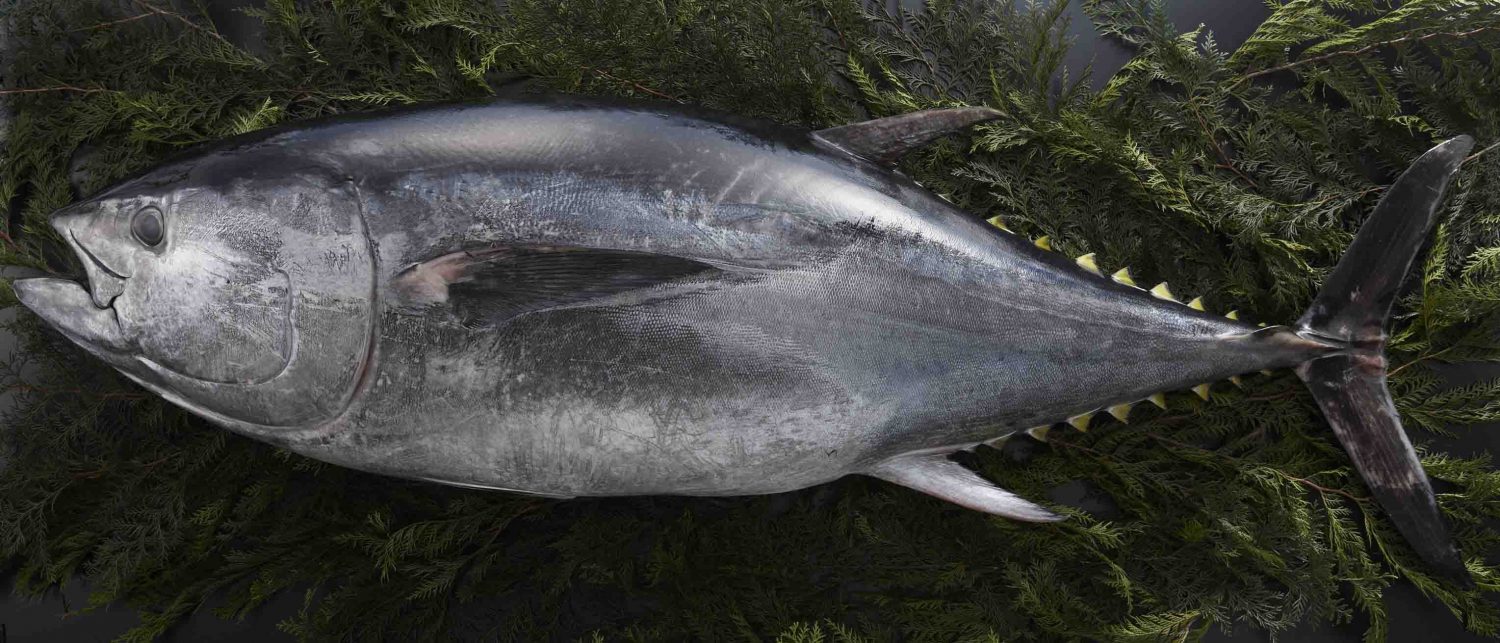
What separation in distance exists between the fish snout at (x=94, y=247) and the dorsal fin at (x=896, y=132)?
133 cm

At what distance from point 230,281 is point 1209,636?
2352 mm

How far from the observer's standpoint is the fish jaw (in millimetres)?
1508

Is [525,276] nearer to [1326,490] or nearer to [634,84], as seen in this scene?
[634,84]

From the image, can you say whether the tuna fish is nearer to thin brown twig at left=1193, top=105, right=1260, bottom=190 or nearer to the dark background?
thin brown twig at left=1193, top=105, right=1260, bottom=190

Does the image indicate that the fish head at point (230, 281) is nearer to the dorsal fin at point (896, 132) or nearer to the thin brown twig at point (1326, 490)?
the dorsal fin at point (896, 132)

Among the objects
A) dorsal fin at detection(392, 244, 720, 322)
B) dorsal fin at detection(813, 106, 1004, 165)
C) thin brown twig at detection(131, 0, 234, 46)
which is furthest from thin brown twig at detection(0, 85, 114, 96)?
dorsal fin at detection(813, 106, 1004, 165)

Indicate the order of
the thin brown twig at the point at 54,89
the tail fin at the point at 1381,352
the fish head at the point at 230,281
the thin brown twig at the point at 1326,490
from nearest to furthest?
1. the fish head at the point at 230,281
2. the tail fin at the point at 1381,352
3. the thin brown twig at the point at 1326,490
4. the thin brown twig at the point at 54,89

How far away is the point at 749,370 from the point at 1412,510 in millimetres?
1555

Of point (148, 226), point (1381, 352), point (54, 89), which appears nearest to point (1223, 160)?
point (1381, 352)

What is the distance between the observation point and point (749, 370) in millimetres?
1540

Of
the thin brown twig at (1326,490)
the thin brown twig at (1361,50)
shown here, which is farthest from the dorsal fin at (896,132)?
the thin brown twig at (1326,490)

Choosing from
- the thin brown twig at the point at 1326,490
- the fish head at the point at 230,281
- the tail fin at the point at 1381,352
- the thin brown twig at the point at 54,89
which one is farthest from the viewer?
the thin brown twig at the point at 54,89

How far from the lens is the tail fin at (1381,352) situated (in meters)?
1.77

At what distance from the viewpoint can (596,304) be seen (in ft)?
4.96
